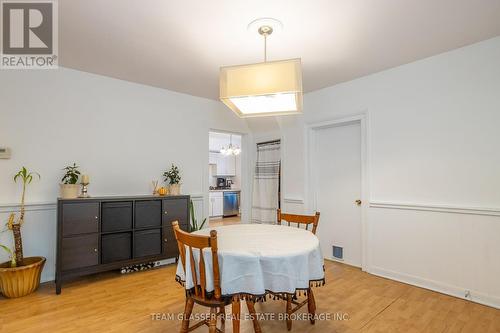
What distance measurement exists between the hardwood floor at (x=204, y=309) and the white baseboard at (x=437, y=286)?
0.08 m

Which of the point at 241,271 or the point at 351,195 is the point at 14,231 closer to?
the point at 241,271

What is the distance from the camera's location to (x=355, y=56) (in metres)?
2.92

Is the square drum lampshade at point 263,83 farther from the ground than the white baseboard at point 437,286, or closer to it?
farther from the ground

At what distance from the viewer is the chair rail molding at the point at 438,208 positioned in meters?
2.53

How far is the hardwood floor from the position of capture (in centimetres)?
214

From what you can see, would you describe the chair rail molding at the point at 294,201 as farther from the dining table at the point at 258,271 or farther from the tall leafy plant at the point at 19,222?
the tall leafy plant at the point at 19,222

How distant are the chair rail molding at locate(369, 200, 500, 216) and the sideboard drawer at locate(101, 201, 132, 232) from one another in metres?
2.97

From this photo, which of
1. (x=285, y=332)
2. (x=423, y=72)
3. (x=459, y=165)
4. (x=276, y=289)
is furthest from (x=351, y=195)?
(x=276, y=289)

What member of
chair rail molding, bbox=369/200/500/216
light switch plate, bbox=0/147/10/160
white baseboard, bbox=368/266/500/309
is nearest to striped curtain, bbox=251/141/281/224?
chair rail molding, bbox=369/200/500/216

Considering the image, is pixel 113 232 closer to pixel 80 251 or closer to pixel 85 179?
pixel 80 251

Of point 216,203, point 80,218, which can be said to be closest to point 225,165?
point 216,203

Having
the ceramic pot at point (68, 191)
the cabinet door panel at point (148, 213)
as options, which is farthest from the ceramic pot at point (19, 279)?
the cabinet door panel at point (148, 213)

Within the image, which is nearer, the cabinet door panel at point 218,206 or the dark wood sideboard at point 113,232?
the dark wood sideboard at point 113,232

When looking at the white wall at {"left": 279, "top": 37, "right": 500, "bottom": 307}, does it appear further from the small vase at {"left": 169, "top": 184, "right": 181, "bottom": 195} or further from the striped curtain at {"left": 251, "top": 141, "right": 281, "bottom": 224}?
the small vase at {"left": 169, "top": 184, "right": 181, "bottom": 195}
